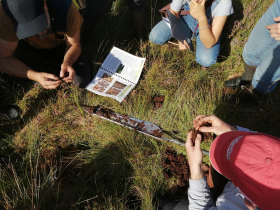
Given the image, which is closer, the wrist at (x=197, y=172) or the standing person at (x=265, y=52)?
the wrist at (x=197, y=172)

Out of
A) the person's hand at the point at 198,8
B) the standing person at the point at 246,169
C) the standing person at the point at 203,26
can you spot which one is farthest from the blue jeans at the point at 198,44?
the standing person at the point at 246,169

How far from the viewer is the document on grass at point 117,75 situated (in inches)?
81.0

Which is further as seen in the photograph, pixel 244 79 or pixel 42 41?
pixel 244 79

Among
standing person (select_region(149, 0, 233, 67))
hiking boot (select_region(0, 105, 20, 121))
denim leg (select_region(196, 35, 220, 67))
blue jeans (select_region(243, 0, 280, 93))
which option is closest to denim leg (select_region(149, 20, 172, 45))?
standing person (select_region(149, 0, 233, 67))

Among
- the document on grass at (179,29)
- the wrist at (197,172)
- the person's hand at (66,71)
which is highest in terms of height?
the document on grass at (179,29)

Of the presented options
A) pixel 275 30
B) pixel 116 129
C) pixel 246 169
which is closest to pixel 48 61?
pixel 116 129

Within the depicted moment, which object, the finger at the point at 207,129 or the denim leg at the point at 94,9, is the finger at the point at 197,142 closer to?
the finger at the point at 207,129

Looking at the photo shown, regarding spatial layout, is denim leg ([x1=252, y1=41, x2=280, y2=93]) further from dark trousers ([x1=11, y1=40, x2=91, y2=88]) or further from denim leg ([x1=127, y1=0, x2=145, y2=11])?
dark trousers ([x1=11, y1=40, x2=91, y2=88])

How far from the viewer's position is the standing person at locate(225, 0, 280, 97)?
1.56 meters

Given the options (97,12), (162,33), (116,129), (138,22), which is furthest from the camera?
(138,22)

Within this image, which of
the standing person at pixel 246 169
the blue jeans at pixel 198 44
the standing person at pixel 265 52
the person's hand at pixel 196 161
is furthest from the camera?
the blue jeans at pixel 198 44

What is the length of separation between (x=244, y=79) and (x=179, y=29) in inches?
36.1

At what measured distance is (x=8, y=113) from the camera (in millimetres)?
2004

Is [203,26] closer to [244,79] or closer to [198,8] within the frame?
[198,8]
